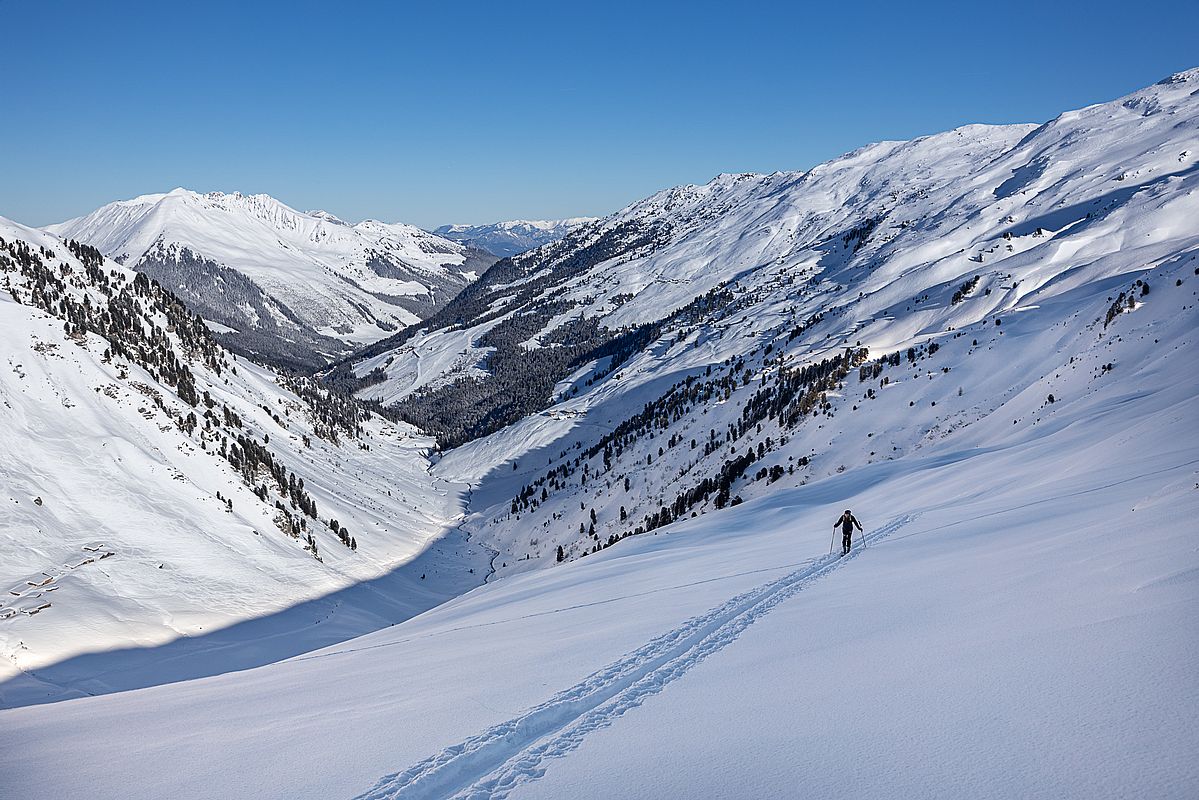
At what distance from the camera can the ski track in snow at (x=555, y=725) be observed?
8445mm

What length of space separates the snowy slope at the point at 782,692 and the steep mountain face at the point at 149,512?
27.7m

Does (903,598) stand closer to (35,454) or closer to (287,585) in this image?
(287,585)

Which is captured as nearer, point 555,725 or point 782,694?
point 782,694

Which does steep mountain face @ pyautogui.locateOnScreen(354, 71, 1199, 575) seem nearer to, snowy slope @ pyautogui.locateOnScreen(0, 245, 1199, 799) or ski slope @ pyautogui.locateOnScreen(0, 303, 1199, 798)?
snowy slope @ pyautogui.locateOnScreen(0, 245, 1199, 799)

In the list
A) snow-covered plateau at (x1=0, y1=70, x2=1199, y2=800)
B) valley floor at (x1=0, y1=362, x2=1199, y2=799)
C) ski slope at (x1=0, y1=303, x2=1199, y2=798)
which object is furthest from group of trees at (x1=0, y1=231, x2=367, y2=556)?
ski slope at (x1=0, y1=303, x2=1199, y2=798)

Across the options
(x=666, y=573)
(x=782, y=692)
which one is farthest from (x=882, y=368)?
(x=782, y=692)

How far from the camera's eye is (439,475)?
144375mm

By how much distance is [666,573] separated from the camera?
2334 centimetres

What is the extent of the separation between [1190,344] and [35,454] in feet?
269

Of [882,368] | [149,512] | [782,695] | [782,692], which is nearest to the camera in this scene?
[782,695]

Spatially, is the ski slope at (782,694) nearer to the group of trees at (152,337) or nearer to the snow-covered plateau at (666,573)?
the snow-covered plateau at (666,573)

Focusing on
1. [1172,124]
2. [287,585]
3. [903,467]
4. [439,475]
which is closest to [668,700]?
[903,467]

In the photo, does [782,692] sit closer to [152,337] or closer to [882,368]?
[882,368]

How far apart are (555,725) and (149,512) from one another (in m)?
58.1
